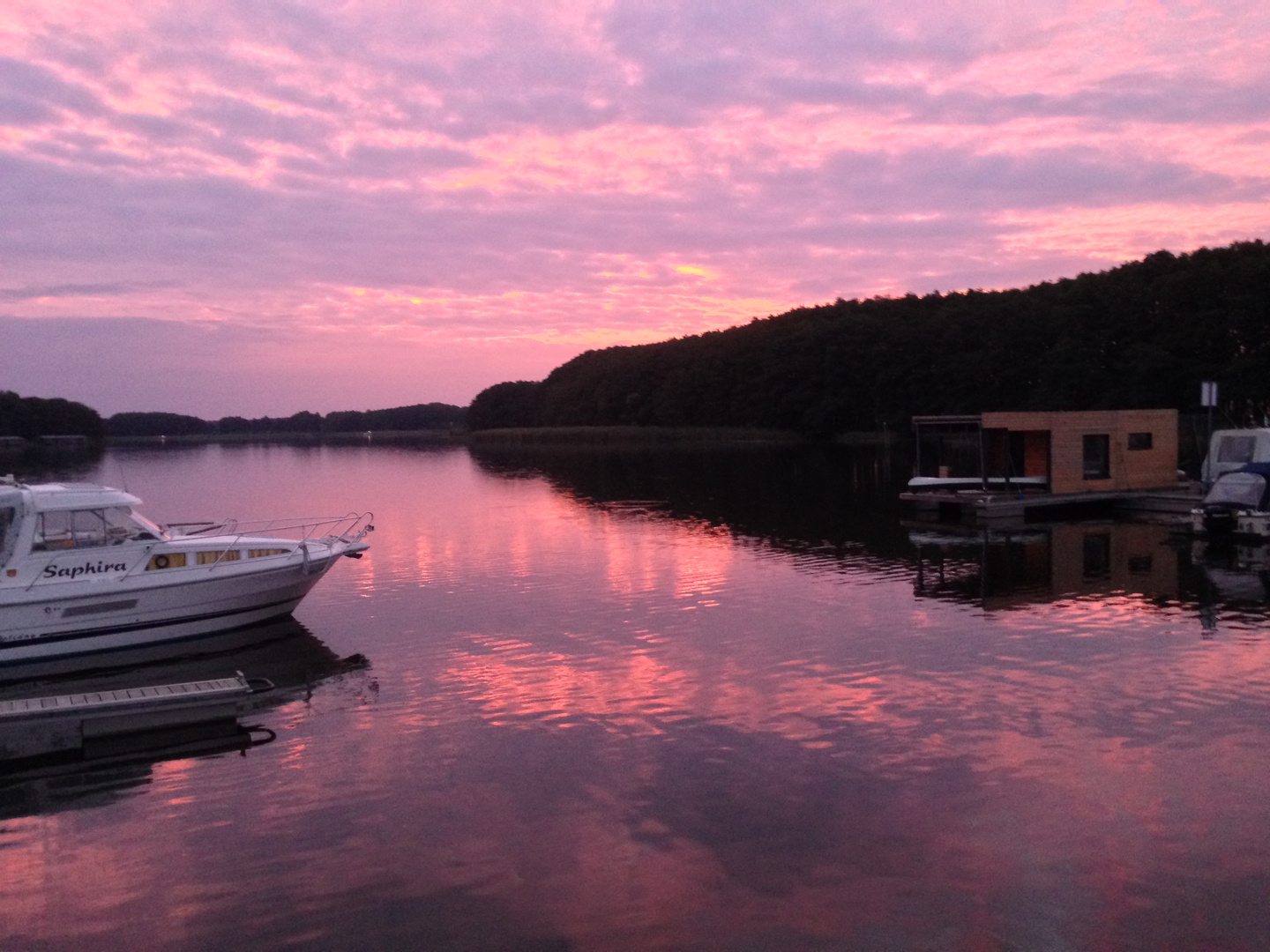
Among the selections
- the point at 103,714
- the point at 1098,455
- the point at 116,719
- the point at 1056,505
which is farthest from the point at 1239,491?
the point at 103,714

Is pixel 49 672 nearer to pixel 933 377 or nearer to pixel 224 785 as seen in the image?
pixel 224 785

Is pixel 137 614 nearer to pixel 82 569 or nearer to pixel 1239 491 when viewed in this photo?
pixel 82 569

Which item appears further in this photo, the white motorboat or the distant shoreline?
the distant shoreline

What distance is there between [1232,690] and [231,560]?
16.9 metres

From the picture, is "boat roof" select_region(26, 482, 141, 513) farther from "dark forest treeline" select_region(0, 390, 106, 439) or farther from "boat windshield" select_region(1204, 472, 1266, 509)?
"dark forest treeline" select_region(0, 390, 106, 439)

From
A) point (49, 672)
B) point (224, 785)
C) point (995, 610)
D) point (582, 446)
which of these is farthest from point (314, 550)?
point (582, 446)

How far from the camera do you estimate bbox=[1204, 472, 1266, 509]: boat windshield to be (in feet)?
92.6

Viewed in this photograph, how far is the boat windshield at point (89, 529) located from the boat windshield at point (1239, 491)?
27059 mm

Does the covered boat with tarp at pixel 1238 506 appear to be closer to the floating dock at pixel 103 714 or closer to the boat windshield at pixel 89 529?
the floating dock at pixel 103 714

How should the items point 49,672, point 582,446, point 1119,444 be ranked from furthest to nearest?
point 582,446 < point 1119,444 < point 49,672

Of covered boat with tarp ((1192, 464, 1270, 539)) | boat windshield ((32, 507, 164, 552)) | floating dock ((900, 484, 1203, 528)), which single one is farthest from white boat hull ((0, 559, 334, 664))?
covered boat with tarp ((1192, 464, 1270, 539))

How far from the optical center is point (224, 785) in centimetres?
1198

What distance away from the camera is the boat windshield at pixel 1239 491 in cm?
2822

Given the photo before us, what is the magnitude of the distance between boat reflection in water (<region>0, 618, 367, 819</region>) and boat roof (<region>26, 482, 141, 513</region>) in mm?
2818
